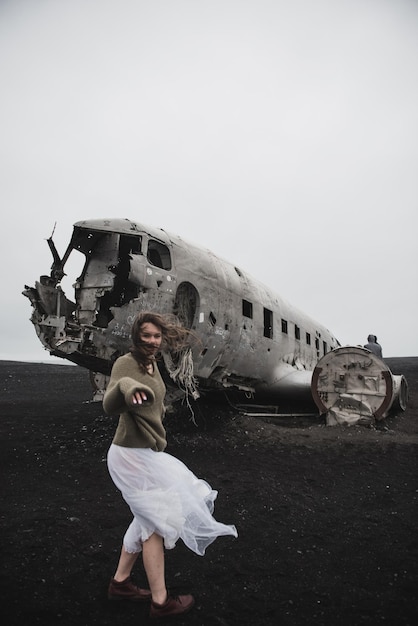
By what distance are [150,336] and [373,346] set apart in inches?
482

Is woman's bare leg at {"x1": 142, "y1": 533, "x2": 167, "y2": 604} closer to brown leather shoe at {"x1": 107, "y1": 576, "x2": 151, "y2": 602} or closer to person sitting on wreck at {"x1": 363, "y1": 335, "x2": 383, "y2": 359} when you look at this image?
brown leather shoe at {"x1": 107, "y1": 576, "x2": 151, "y2": 602}

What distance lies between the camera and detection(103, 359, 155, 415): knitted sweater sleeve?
236 cm

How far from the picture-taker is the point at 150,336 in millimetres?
2775

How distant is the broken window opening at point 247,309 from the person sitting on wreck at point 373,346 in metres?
5.70

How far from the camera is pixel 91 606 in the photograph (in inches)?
109

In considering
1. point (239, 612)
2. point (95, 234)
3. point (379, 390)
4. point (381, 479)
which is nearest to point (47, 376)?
point (95, 234)

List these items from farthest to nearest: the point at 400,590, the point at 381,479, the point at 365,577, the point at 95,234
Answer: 1. the point at 95,234
2. the point at 381,479
3. the point at 365,577
4. the point at 400,590

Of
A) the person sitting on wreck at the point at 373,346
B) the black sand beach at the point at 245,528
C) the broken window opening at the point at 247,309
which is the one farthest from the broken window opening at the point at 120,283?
the person sitting on wreck at the point at 373,346

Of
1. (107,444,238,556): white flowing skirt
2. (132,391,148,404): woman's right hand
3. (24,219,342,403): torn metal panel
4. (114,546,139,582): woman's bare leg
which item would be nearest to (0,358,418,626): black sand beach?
(114,546,139,582): woman's bare leg

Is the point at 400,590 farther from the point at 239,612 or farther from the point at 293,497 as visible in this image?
the point at 293,497

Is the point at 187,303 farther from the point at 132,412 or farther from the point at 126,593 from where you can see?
the point at 126,593

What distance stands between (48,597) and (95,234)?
5.94m

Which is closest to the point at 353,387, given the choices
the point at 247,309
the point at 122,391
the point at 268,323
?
the point at 268,323

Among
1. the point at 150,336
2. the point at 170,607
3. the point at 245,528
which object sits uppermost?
the point at 150,336
